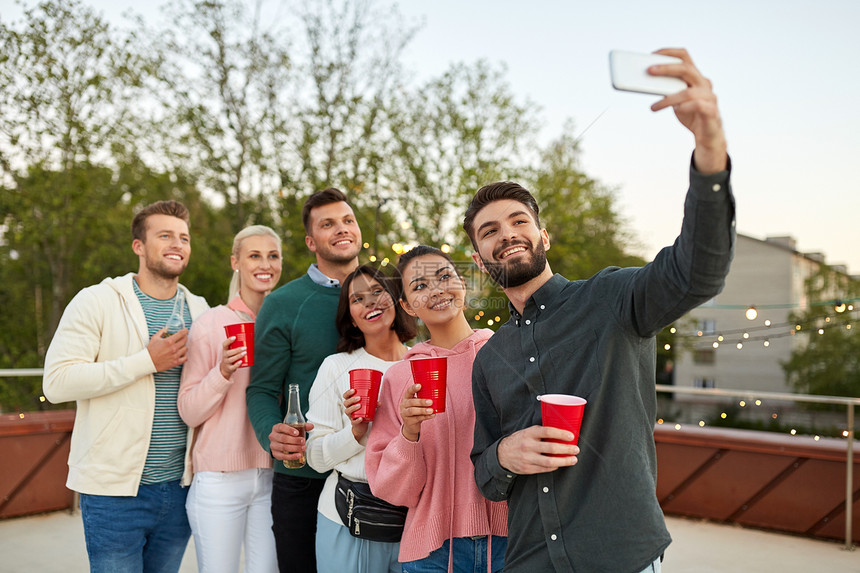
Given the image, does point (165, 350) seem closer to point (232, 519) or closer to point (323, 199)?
point (232, 519)

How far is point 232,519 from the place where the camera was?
2.41 meters

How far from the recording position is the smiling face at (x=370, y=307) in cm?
226

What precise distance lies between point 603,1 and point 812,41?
4.79 m

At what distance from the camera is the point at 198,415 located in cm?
240

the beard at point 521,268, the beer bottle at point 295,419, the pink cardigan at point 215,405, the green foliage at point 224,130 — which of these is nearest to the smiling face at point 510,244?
the beard at point 521,268

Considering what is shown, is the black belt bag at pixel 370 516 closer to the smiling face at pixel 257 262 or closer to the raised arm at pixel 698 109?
the smiling face at pixel 257 262

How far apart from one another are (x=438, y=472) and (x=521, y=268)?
2.26ft

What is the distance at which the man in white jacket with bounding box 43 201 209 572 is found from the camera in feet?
7.63

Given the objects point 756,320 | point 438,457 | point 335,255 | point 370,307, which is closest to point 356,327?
point 370,307

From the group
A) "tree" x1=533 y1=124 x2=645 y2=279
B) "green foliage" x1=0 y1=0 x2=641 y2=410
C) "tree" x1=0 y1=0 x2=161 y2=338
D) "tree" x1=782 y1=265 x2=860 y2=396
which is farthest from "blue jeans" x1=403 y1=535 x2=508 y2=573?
"tree" x1=782 y1=265 x2=860 y2=396

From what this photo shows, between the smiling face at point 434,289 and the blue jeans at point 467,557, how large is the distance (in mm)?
665

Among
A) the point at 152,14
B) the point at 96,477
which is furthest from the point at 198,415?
the point at 152,14

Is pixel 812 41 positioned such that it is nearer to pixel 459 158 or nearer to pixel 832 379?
pixel 459 158

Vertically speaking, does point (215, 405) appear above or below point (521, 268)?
below
